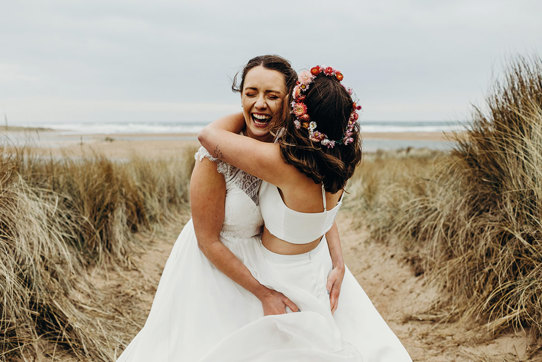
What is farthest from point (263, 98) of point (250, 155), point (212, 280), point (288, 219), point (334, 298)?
point (334, 298)

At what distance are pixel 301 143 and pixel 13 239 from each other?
265 cm

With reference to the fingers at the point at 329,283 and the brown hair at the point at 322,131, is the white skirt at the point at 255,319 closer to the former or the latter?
the fingers at the point at 329,283

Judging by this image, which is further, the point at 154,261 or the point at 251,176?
the point at 154,261

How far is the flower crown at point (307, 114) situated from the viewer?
6.46 feet

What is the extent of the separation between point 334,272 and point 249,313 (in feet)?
1.82

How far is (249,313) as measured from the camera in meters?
2.16

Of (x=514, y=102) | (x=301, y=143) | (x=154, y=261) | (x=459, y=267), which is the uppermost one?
(x=514, y=102)

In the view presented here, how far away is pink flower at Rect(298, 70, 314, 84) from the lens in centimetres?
201

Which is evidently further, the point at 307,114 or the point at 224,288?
the point at 224,288

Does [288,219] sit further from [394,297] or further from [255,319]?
[394,297]

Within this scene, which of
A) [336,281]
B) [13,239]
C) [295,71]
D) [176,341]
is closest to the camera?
[176,341]

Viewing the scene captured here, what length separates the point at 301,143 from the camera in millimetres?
1956

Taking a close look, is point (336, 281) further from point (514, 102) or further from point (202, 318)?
point (514, 102)

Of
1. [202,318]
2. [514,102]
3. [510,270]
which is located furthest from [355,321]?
[514,102]
